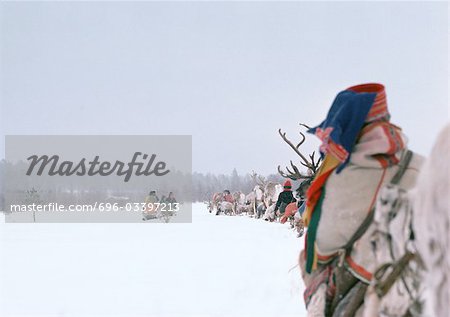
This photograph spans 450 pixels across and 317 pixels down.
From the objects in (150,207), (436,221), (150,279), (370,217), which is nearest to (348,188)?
(370,217)

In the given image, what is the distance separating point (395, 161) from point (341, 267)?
63 centimetres

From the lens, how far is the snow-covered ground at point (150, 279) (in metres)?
6.07

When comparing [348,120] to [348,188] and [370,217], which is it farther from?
[370,217]

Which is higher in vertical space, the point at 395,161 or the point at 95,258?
the point at 395,161

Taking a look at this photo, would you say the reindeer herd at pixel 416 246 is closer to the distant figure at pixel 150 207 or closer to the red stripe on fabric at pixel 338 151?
the red stripe on fabric at pixel 338 151

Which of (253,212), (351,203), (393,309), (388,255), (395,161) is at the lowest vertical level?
(253,212)

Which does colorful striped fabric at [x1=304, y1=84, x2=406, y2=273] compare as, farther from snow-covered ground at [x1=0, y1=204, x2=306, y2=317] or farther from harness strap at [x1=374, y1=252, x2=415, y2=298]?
snow-covered ground at [x1=0, y1=204, x2=306, y2=317]

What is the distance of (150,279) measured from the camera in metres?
7.65

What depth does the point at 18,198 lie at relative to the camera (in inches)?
1196

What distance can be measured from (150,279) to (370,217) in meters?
5.62

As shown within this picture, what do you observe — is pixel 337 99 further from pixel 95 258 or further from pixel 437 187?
pixel 95 258

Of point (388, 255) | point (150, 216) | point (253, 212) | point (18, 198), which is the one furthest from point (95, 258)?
point (18, 198)

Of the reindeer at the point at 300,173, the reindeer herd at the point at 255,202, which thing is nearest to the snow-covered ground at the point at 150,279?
the reindeer at the point at 300,173

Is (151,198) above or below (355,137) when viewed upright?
below
